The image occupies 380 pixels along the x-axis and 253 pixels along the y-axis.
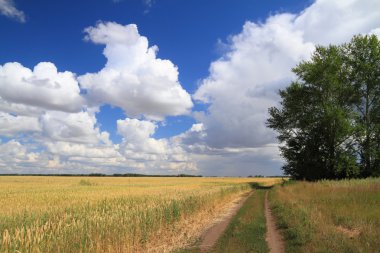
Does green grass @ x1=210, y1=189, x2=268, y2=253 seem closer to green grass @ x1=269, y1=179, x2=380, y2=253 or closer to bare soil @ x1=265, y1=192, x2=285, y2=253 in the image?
bare soil @ x1=265, y1=192, x2=285, y2=253

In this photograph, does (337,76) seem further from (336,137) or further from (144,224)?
(144,224)

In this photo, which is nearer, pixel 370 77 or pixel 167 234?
pixel 167 234

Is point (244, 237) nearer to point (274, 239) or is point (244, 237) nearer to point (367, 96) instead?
point (274, 239)

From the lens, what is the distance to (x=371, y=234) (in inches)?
465

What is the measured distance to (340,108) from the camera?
141 feet

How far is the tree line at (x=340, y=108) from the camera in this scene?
4316 cm

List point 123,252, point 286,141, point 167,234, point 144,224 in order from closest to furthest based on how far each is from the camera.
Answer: point 123,252, point 144,224, point 167,234, point 286,141

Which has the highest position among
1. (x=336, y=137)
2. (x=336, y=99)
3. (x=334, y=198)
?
(x=336, y=99)

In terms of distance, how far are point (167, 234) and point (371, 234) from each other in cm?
764

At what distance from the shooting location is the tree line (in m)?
43.2

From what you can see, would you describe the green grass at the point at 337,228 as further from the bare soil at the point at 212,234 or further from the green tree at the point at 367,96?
the green tree at the point at 367,96

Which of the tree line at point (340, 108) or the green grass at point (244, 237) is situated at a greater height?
the tree line at point (340, 108)

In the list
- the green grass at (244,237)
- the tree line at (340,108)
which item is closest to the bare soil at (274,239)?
the green grass at (244,237)

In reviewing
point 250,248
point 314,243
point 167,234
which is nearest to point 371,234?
point 314,243
